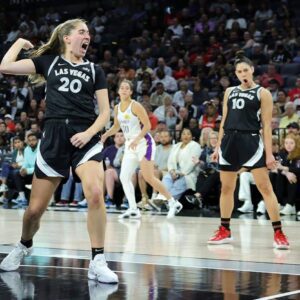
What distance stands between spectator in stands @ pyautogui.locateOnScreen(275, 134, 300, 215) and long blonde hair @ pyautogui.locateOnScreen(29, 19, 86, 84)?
21.0 feet

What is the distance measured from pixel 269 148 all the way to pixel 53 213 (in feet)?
17.9

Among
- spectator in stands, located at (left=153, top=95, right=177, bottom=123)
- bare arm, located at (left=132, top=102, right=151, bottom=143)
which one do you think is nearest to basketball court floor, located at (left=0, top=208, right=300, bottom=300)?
bare arm, located at (left=132, top=102, right=151, bottom=143)

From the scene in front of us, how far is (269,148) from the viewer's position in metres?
7.26

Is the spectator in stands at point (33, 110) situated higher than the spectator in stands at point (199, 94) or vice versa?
the spectator in stands at point (199, 94)

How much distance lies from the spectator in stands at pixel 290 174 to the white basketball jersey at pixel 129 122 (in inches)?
87.4

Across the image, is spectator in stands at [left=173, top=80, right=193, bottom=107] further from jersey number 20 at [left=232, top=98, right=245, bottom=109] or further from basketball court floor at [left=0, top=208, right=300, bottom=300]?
jersey number 20 at [left=232, top=98, right=245, bottom=109]

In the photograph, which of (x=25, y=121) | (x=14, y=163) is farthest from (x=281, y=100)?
(x=25, y=121)

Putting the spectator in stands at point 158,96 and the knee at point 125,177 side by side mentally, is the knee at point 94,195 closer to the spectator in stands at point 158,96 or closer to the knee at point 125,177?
the knee at point 125,177

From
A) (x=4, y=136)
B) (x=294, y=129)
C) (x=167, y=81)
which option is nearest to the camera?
(x=294, y=129)

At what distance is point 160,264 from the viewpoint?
609 cm

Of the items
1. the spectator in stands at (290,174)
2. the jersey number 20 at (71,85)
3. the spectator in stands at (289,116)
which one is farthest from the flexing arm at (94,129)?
the spectator in stands at (289,116)

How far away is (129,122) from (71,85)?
5.27 meters

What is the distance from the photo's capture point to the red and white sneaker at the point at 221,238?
7641 millimetres

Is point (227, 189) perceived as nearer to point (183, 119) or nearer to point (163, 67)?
point (183, 119)
